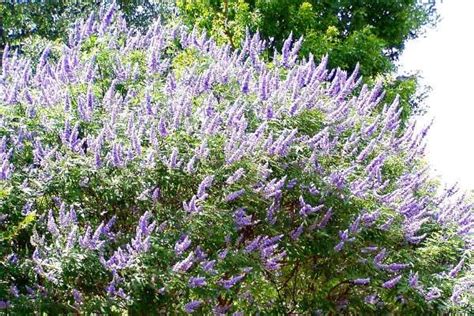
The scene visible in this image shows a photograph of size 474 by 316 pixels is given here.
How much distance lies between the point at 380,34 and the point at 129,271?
28.8ft

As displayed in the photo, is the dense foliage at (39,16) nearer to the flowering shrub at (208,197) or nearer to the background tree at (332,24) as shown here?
the background tree at (332,24)

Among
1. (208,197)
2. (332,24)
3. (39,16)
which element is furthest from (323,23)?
(39,16)

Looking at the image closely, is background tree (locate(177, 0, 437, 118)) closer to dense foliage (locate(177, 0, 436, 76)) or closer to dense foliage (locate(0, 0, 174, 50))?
dense foliage (locate(177, 0, 436, 76))

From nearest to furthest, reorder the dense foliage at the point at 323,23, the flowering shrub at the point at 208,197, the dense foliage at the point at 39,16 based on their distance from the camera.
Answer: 1. the flowering shrub at the point at 208,197
2. the dense foliage at the point at 323,23
3. the dense foliage at the point at 39,16

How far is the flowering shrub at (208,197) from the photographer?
4625 millimetres

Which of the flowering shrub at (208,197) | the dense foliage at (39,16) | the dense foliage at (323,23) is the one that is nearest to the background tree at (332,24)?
the dense foliage at (323,23)

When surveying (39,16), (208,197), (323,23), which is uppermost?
(323,23)

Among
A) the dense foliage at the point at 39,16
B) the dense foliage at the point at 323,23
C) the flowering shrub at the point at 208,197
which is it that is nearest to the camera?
the flowering shrub at the point at 208,197

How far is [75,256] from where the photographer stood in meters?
4.40

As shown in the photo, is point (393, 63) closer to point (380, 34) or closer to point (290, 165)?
point (380, 34)

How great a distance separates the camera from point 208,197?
496cm

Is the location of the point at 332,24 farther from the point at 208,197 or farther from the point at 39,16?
the point at 39,16

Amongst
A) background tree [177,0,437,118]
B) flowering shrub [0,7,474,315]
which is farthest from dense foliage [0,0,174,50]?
flowering shrub [0,7,474,315]

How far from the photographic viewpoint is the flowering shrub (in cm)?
462
